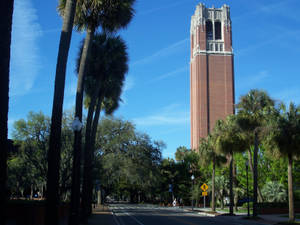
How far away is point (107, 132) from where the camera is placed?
4788 centimetres

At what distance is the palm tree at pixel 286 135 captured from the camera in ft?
83.0

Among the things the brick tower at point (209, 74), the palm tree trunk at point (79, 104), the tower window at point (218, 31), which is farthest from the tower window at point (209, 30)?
the palm tree trunk at point (79, 104)

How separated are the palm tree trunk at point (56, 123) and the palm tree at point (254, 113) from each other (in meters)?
22.2

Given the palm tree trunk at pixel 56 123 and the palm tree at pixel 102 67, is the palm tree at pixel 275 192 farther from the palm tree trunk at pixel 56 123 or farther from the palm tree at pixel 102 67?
the palm tree trunk at pixel 56 123

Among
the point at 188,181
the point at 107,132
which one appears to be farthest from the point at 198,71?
the point at 107,132

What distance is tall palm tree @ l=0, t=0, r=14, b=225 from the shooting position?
7.56m

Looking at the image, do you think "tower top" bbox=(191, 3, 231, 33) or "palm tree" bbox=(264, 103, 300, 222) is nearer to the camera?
"palm tree" bbox=(264, 103, 300, 222)

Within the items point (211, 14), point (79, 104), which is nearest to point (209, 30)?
point (211, 14)

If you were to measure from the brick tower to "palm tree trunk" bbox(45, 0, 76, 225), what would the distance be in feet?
309

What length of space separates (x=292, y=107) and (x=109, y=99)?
46.0ft

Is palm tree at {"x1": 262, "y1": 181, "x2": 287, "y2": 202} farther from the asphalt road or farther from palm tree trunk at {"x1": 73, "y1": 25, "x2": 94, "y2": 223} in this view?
palm tree trunk at {"x1": 73, "y1": 25, "x2": 94, "y2": 223}

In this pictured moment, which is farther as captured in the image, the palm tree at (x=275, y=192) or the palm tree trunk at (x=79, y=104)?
the palm tree at (x=275, y=192)

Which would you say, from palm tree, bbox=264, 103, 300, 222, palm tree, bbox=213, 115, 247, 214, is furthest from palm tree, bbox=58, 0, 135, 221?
palm tree, bbox=213, 115, 247, 214

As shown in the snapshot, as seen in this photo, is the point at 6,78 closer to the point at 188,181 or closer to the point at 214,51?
the point at 188,181
